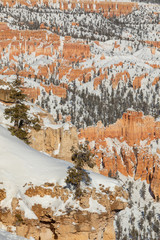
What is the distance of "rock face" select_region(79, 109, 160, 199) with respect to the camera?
130 meters

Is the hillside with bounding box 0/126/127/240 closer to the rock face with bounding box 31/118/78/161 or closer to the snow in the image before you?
the snow

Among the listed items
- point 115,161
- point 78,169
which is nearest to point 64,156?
point 78,169

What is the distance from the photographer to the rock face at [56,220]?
1884 cm

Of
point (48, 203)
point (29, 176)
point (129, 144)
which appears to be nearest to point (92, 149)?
point (129, 144)

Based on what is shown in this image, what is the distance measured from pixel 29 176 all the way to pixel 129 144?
119 metres

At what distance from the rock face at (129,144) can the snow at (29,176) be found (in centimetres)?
10508

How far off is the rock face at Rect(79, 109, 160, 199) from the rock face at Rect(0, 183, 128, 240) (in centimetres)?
10754

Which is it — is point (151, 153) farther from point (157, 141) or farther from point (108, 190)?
point (108, 190)

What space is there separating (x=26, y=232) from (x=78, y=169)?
191 inches

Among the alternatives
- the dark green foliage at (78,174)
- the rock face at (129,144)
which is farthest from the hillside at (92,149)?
the dark green foliage at (78,174)

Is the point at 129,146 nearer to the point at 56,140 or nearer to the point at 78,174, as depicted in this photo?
the point at 56,140

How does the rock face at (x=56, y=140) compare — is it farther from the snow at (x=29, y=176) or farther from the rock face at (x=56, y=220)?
the rock face at (x=56, y=220)

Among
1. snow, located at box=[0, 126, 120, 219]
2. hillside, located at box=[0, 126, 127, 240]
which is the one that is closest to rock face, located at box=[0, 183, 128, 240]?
hillside, located at box=[0, 126, 127, 240]

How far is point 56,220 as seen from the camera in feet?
63.2
